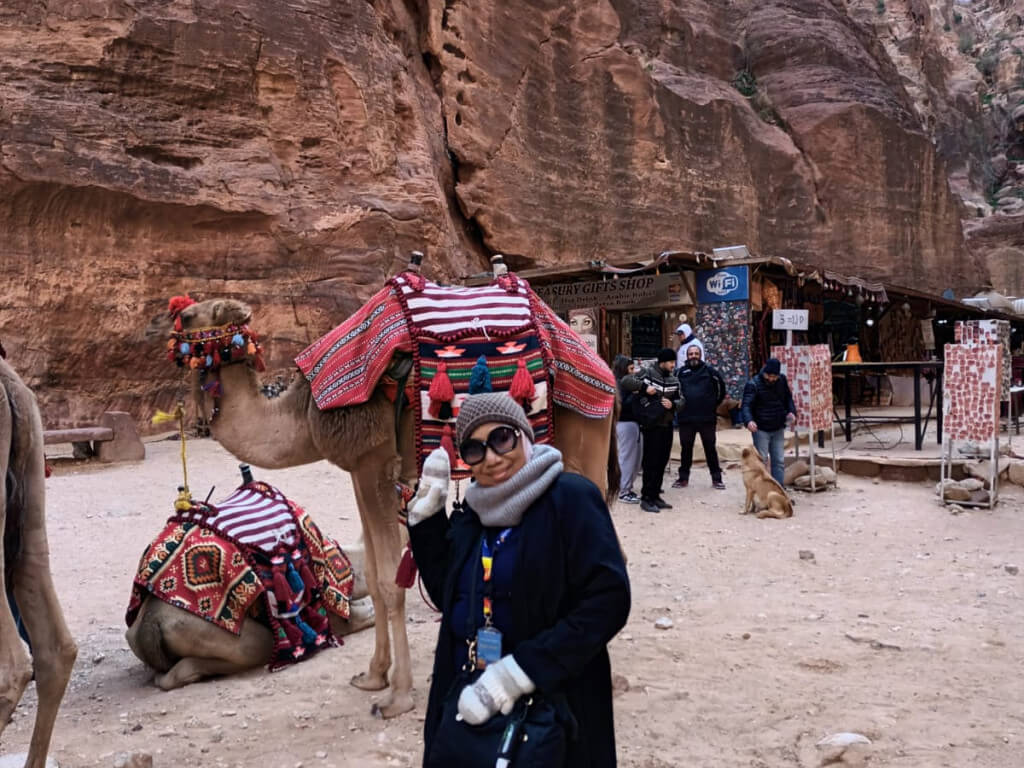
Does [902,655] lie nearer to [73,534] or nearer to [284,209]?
[73,534]

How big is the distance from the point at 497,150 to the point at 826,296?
31.8 feet

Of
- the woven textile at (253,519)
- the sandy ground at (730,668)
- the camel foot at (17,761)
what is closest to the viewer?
the camel foot at (17,761)

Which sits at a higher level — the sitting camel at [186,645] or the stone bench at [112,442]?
the stone bench at [112,442]

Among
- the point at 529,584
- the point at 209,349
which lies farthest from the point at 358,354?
the point at 529,584

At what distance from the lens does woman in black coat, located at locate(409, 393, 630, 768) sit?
2053 mm

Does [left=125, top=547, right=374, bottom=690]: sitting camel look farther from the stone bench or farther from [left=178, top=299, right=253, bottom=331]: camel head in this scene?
the stone bench

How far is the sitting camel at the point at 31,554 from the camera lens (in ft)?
10.3

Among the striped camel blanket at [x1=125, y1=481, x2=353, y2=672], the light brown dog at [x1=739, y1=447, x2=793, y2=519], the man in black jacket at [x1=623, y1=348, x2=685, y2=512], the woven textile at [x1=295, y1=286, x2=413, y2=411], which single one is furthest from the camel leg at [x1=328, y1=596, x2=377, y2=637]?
the light brown dog at [x1=739, y1=447, x2=793, y2=519]

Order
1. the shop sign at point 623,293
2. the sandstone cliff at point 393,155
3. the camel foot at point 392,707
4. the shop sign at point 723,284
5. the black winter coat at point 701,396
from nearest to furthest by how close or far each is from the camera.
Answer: the camel foot at point 392,707
the black winter coat at point 701,396
the sandstone cliff at point 393,155
the shop sign at point 723,284
the shop sign at point 623,293

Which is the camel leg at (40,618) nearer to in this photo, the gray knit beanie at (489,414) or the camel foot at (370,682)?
the camel foot at (370,682)

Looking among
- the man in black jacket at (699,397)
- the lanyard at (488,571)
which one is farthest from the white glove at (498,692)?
the man in black jacket at (699,397)

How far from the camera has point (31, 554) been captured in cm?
327

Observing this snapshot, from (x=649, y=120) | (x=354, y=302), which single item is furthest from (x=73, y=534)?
(x=649, y=120)

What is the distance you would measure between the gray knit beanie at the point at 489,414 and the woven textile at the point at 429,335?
196cm
